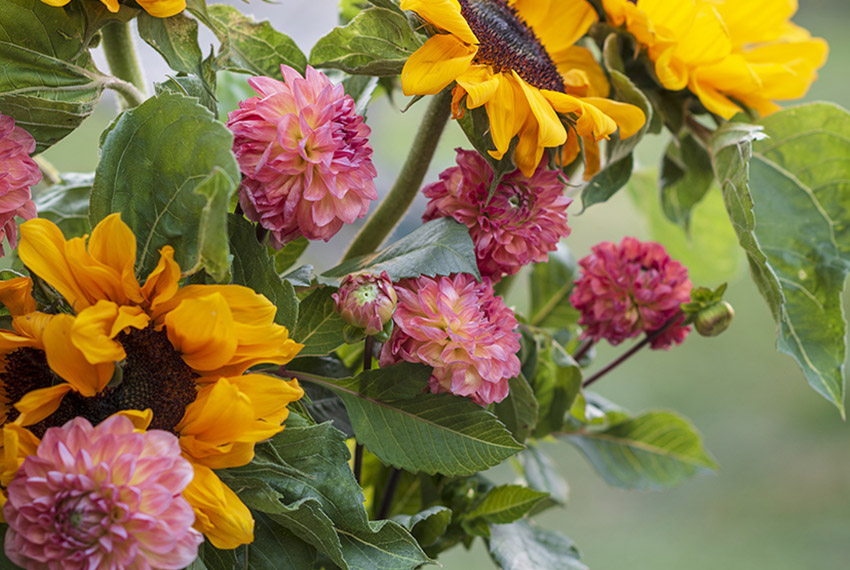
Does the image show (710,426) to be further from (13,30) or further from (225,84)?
(13,30)

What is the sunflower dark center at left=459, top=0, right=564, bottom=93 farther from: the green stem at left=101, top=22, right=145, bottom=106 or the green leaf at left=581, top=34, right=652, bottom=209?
the green stem at left=101, top=22, right=145, bottom=106

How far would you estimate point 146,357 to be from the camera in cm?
28

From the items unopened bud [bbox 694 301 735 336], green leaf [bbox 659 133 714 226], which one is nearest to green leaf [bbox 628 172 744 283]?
green leaf [bbox 659 133 714 226]

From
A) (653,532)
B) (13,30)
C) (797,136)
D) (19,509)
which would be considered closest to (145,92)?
(13,30)

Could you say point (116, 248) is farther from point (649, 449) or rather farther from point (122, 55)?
point (649, 449)

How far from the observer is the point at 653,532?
1.24m

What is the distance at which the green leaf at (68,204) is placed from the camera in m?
0.41

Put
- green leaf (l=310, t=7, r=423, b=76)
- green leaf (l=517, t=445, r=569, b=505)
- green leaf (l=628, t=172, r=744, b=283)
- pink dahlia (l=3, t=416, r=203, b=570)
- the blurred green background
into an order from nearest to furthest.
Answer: pink dahlia (l=3, t=416, r=203, b=570), green leaf (l=310, t=7, r=423, b=76), green leaf (l=517, t=445, r=569, b=505), green leaf (l=628, t=172, r=744, b=283), the blurred green background

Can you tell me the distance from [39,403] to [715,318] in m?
0.31

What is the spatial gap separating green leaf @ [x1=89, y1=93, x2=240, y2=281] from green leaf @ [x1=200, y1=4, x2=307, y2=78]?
0.10 meters

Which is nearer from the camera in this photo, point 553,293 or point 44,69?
point 44,69

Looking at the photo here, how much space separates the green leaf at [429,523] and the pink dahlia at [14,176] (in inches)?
7.6

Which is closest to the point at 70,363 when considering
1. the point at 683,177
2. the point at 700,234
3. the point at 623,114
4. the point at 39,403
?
the point at 39,403

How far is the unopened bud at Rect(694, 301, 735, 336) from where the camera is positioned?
Answer: 40 cm
